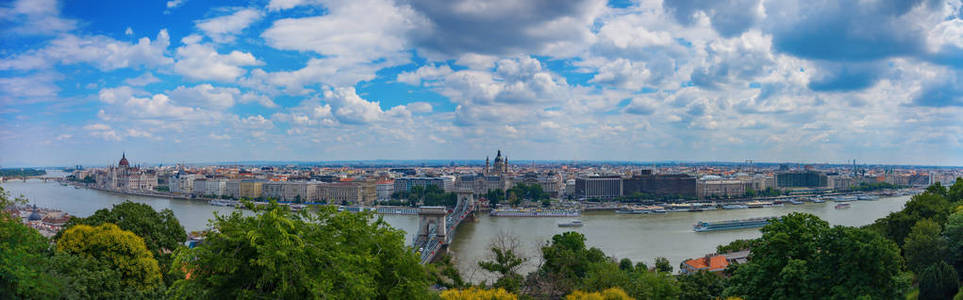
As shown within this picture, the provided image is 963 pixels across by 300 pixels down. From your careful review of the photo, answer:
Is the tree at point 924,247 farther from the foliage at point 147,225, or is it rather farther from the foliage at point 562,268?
the foliage at point 147,225

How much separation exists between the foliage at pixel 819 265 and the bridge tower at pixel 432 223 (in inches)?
594

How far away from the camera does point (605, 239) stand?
Result: 22531 millimetres

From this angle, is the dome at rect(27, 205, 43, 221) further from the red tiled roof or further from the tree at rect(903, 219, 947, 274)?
the tree at rect(903, 219, 947, 274)

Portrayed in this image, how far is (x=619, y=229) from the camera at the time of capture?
26188mm

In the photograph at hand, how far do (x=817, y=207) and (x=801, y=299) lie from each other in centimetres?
3792

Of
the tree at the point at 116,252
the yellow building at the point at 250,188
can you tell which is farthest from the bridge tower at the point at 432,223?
the yellow building at the point at 250,188

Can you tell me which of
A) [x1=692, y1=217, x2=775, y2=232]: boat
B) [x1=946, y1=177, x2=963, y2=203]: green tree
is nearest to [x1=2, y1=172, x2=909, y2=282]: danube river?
[x1=692, y1=217, x2=775, y2=232]: boat

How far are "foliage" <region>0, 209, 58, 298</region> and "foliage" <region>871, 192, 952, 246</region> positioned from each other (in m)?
15.9

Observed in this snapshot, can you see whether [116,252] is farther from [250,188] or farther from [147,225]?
[250,188]

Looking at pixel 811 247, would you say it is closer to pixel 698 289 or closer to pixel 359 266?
pixel 698 289

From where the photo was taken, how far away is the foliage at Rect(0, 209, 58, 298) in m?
6.42

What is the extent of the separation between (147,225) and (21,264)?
4.41m

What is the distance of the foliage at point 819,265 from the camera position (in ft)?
23.7

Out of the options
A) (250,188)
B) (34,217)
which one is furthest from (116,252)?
(250,188)
